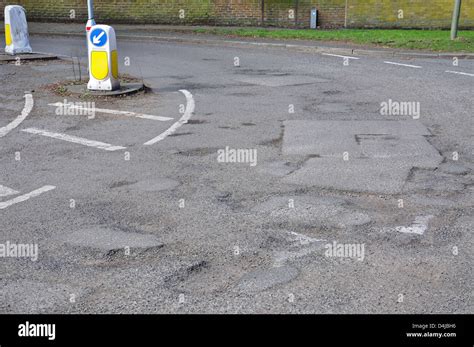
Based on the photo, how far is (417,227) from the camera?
5750 mm

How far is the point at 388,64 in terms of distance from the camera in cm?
1689

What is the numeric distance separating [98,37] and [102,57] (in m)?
0.38

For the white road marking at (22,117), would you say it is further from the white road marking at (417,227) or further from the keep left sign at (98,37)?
the white road marking at (417,227)

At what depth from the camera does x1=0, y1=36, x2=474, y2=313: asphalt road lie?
4.61m

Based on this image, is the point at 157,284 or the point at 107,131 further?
the point at 107,131

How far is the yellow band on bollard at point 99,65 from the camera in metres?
12.0

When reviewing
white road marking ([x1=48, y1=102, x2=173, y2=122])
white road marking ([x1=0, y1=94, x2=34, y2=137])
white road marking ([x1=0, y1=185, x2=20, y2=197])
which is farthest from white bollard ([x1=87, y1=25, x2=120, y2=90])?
white road marking ([x1=0, y1=185, x2=20, y2=197])

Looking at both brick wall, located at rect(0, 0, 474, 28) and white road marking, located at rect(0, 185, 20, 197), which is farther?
brick wall, located at rect(0, 0, 474, 28)

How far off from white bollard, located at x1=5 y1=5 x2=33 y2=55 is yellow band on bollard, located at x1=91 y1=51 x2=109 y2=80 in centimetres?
584

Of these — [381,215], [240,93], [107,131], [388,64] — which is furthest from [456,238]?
[388,64]

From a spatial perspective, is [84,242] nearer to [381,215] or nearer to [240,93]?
[381,215]

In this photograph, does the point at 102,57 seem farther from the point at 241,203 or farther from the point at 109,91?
the point at 241,203

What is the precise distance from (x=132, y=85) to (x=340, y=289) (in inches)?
358

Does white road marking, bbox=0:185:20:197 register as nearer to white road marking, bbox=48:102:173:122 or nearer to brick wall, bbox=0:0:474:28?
white road marking, bbox=48:102:173:122
